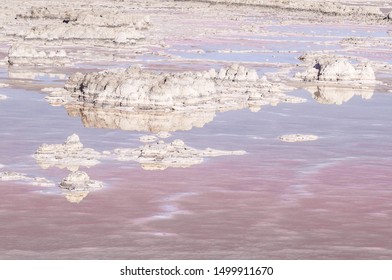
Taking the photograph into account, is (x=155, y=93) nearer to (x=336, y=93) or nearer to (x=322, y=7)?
(x=336, y=93)

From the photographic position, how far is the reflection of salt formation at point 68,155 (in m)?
26.0

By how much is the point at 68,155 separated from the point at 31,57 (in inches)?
1015

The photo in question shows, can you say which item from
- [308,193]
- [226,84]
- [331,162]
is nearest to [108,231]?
[308,193]

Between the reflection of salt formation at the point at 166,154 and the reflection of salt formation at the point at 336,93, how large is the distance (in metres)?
13.6

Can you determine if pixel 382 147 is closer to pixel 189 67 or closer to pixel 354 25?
pixel 189 67

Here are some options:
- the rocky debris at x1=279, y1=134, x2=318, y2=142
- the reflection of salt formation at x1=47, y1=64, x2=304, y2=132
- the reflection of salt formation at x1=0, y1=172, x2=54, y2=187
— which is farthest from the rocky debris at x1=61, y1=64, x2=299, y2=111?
the reflection of salt formation at x1=0, y1=172, x2=54, y2=187

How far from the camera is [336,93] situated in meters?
43.2

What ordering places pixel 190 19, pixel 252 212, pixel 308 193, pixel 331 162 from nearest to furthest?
pixel 252 212 < pixel 308 193 < pixel 331 162 < pixel 190 19

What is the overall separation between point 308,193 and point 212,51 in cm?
3741

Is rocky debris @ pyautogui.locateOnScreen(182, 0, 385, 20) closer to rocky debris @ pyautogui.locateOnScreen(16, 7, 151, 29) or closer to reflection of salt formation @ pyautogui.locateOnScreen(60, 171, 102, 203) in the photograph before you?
rocky debris @ pyautogui.locateOnScreen(16, 7, 151, 29)

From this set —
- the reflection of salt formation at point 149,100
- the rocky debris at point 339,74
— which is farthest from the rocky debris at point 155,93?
the rocky debris at point 339,74

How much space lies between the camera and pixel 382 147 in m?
30.0

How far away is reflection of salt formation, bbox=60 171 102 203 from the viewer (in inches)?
895

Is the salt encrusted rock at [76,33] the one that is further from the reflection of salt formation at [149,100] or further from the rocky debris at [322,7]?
the rocky debris at [322,7]
